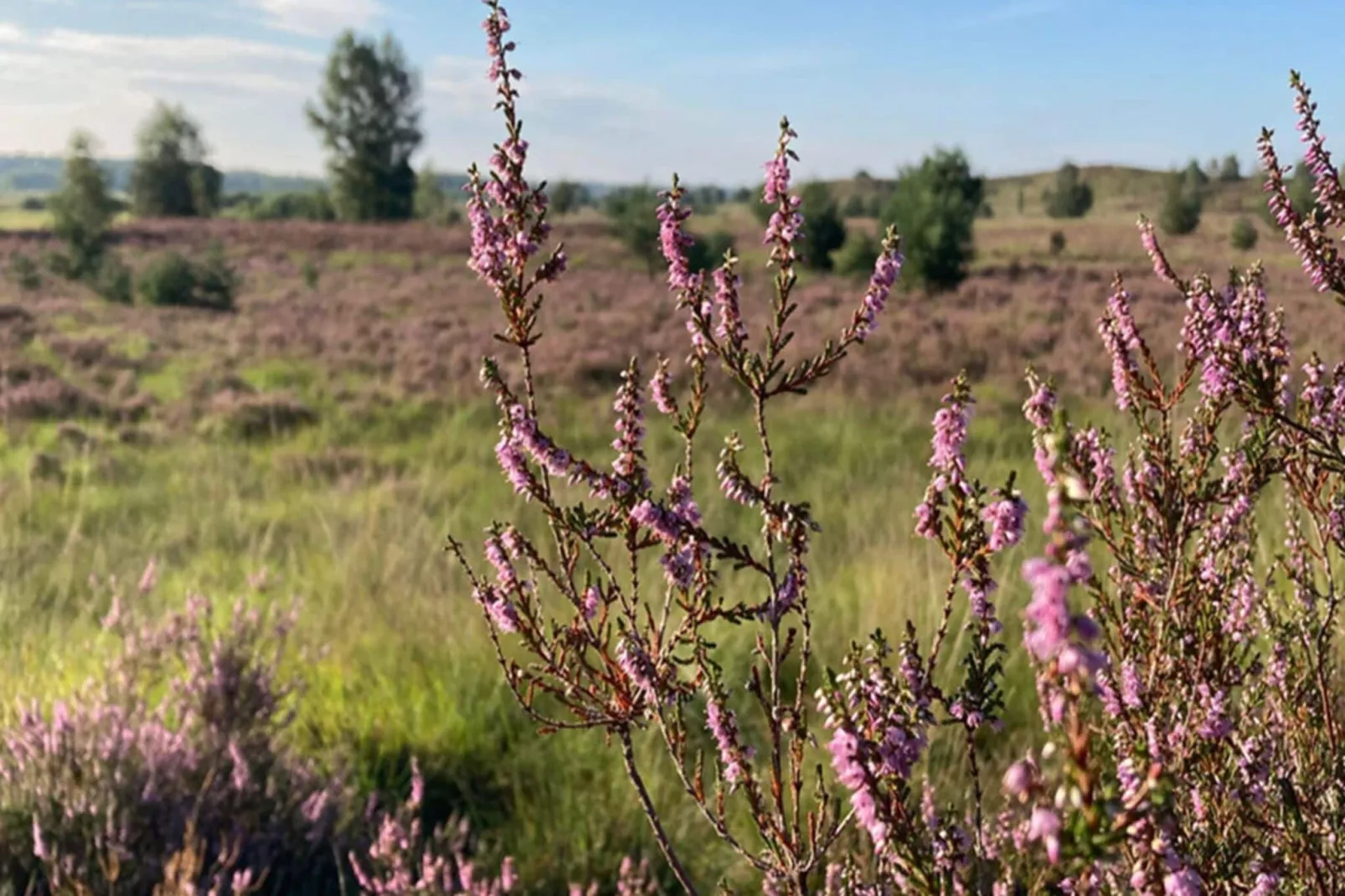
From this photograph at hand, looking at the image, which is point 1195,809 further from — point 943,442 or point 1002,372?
point 1002,372

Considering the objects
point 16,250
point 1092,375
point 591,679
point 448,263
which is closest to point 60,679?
point 591,679

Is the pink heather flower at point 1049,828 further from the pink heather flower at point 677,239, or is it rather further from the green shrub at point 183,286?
the green shrub at point 183,286

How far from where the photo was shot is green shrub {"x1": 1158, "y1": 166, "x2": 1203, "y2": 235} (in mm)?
43938

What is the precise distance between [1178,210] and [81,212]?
42123 millimetres

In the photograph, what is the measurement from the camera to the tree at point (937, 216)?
29.2 m

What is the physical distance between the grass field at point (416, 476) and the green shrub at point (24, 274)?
1.38 ft

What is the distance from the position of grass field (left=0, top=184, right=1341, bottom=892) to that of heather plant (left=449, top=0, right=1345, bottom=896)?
1189 millimetres

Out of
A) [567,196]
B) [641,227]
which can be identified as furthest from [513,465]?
[567,196]

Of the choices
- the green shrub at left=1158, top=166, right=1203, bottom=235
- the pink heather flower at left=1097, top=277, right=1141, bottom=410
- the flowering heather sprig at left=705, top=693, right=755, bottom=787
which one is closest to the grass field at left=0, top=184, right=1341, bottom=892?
the pink heather flower at left=1097, top=277, right=1141, bottom=410

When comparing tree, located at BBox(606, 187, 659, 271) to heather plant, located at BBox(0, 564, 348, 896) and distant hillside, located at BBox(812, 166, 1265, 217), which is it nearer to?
distant hillside, located at BBox(812, 166, 1265, 217)

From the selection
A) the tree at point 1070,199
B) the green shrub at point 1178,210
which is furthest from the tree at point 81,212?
the tree at point 1070,199

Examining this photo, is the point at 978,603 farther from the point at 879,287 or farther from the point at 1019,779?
the point at 1019,779

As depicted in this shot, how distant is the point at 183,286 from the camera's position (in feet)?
88.7

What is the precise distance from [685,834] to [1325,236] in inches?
115
